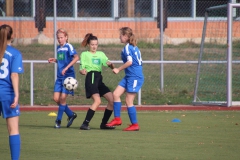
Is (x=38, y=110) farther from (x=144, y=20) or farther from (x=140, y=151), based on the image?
(x=140, y=151)

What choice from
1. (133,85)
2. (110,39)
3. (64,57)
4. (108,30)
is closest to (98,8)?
(108,30)

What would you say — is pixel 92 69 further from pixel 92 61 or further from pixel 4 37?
pixel 4 37

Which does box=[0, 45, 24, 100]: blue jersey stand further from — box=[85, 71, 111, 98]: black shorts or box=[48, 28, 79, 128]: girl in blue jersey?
box=[48, 28, 79, 128]: girl in blue jersey

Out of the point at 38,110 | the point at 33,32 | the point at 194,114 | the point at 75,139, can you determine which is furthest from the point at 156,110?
the point at 75,139

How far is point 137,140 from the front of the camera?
10234 millimetres

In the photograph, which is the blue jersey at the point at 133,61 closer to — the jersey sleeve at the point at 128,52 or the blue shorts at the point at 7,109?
the jersey sleeve at the point at 128,52

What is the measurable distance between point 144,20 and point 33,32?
3.43 metres

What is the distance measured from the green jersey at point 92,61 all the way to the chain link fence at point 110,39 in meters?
5.66

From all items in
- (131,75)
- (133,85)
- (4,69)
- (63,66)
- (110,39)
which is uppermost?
(110,39)

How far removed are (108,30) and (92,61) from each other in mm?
7424

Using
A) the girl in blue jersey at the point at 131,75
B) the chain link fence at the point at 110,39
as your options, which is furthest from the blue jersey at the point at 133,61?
the chain link fence at the point at 110,39

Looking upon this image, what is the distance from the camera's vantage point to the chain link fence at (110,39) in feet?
59.3

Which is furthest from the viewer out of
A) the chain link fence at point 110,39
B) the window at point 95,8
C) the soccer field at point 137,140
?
the window at point 95,8

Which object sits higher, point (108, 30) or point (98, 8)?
point (98, 8)
